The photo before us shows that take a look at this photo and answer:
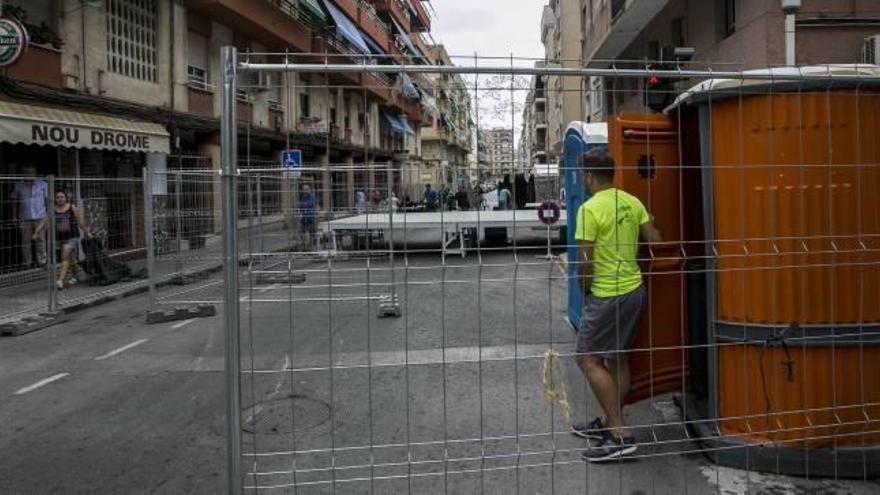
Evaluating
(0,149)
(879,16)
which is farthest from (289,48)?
(879,16)

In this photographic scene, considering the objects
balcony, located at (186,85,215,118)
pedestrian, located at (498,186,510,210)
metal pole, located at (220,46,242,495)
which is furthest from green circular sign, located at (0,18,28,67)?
metal pole, located at (220,46,242,495)

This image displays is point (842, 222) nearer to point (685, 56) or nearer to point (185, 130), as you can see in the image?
point (685, 56)

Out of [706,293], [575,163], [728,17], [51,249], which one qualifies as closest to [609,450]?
[706,293]

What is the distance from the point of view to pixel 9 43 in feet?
40.9

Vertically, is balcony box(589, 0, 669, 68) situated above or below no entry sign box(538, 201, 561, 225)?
above

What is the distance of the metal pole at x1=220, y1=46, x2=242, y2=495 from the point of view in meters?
3.00

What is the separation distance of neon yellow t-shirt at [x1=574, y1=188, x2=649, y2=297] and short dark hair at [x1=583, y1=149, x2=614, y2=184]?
10 centimetres

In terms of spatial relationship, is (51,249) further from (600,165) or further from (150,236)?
(600,165)

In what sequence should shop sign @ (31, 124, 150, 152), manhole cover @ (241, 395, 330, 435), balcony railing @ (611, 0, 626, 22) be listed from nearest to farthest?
manhole cover @ (241, 395, 330, 435) < shop sign @ (31, 124, 150, 152) < balcony railing @ (611, 0, 626, 22)

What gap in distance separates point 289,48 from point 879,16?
19573 millimetres

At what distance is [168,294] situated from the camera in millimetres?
11219

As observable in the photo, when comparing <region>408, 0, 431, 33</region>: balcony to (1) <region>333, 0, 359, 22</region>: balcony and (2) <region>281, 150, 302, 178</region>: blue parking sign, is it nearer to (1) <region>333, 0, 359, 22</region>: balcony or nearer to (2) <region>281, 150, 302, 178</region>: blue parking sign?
(1) <region>333, 0, 359, 22</region>: balcony

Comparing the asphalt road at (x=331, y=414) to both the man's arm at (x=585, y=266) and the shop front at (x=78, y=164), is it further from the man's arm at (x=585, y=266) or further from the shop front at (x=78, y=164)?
the shop front at (x=78, y=164)

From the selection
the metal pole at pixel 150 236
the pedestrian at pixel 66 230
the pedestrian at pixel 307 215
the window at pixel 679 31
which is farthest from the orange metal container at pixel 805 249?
the window at pixel 679 31
